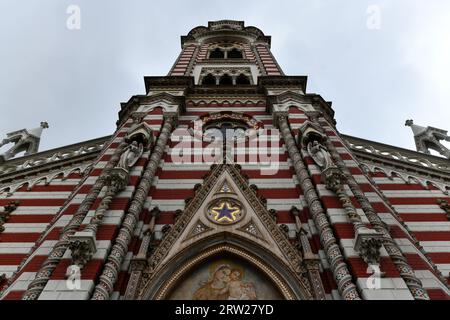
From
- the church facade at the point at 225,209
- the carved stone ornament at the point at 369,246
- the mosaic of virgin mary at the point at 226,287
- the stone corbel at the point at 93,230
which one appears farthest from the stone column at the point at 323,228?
the stone corbel at the point at 93,230

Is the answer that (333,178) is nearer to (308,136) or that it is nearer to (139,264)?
(308,136)

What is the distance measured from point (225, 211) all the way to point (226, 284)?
226 centimetres

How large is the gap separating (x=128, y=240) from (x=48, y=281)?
1888 mm

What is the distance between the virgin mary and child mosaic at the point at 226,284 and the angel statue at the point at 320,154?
11.8ft

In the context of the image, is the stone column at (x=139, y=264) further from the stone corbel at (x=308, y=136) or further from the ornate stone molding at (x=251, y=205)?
the stone corbel at (x=308, y=136)

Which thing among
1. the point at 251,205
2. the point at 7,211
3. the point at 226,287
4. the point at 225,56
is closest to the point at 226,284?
the point at 226,287

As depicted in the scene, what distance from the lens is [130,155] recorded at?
1132cm

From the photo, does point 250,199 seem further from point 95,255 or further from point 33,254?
point 33,254

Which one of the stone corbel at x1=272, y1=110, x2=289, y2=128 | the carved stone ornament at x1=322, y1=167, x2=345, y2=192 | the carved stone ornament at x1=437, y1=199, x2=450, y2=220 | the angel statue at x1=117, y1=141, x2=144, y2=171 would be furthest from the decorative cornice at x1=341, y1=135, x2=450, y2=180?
the angel statue at x1=117, y1=141, x2=144, y2=171

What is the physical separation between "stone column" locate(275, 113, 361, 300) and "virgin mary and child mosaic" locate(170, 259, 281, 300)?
141 centimetres

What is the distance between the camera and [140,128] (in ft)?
41.5

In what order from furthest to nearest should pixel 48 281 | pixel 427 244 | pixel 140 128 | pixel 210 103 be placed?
1. pixel 210 103
2. pixel 140 128
3. pixel 427 244
4. pixel 48 281

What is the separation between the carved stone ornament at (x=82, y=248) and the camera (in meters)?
7.75
